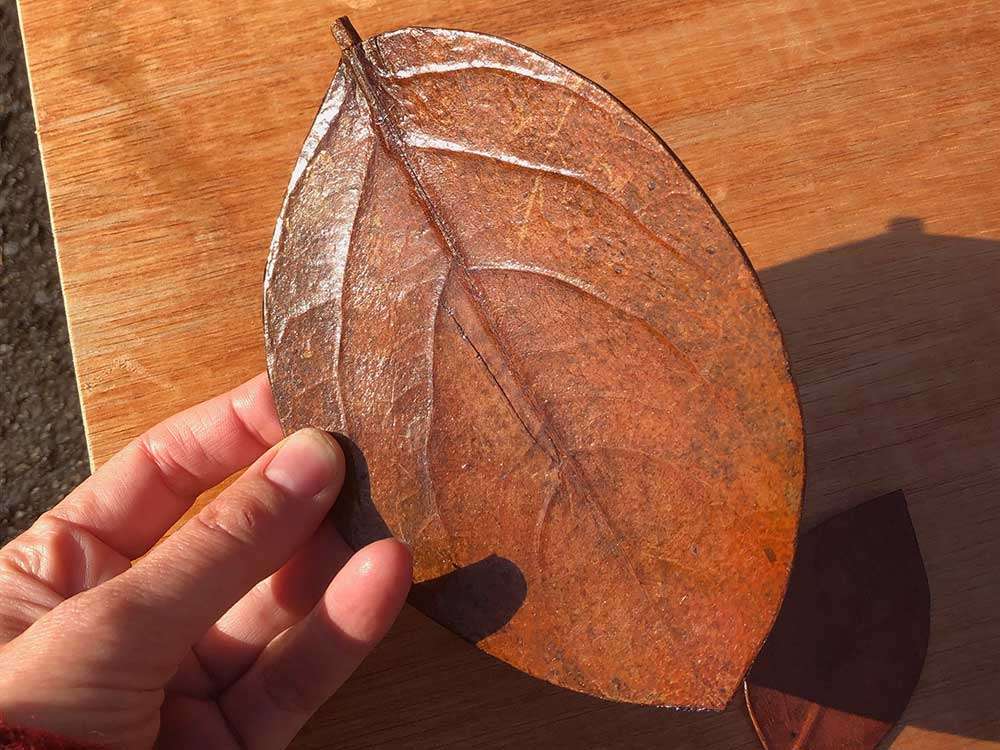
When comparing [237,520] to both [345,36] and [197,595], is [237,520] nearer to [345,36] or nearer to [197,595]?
[197,595]

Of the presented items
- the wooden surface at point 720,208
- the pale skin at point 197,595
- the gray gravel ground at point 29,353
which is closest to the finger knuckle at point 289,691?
the pale skin at point 197,595

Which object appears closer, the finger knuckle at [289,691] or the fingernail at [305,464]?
the fingernail at [305,464]

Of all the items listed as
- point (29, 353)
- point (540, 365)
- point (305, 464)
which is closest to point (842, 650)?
point (540, 365)

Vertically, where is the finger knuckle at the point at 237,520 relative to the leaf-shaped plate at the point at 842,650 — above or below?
above

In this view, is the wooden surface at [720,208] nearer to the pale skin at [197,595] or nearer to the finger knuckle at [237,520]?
the pale skin at [197,595]

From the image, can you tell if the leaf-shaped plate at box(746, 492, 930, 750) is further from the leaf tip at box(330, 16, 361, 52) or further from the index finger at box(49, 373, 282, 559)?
the leaf tip at box(330, 16, 361, 52)

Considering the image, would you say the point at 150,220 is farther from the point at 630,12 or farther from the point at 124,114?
the point at 630,12

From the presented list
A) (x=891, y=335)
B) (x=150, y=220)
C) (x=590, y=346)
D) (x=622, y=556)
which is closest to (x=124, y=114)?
(x=150, y=220)

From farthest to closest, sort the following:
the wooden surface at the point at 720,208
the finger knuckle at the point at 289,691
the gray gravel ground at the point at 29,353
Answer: the gray gravel ground at the point at 29,353
the wooden surface at the point at 720,208
the finger knuckle at the point at 289,691
